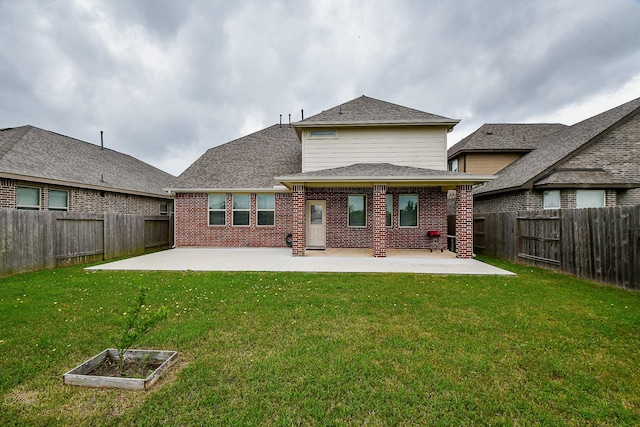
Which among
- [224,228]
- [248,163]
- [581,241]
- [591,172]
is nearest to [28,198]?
[224,228]

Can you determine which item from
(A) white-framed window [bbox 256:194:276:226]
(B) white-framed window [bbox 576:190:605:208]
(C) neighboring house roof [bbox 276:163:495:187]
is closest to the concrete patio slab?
(C) neighboring house roof [bbox 276:163:495:187]

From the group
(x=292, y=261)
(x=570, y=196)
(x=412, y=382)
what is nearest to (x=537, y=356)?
(x=412, y=382)

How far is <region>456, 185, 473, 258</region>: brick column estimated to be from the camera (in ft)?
34.0

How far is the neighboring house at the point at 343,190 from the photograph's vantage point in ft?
34.3

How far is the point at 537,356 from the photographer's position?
3.26 m

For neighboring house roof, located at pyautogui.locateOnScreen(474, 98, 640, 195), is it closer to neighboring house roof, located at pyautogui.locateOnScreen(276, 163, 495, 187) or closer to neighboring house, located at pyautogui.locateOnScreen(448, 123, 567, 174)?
neighboring house, located at pyautogui.locateOnScreen(448, 123, 567, 174)

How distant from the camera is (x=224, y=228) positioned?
14.0m

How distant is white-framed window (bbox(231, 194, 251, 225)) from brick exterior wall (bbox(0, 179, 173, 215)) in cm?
585

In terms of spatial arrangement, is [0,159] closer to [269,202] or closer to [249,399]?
[269,202]

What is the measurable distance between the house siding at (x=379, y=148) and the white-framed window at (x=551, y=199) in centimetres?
444

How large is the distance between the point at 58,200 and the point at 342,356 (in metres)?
13.9

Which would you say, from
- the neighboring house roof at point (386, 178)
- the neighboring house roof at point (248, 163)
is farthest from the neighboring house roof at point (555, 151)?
the neighboring house roof at point (248, 163)

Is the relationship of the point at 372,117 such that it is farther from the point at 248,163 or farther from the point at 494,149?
the point at 494,149

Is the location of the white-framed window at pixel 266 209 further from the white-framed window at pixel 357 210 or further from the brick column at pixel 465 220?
the brick column at pixel 465 220
